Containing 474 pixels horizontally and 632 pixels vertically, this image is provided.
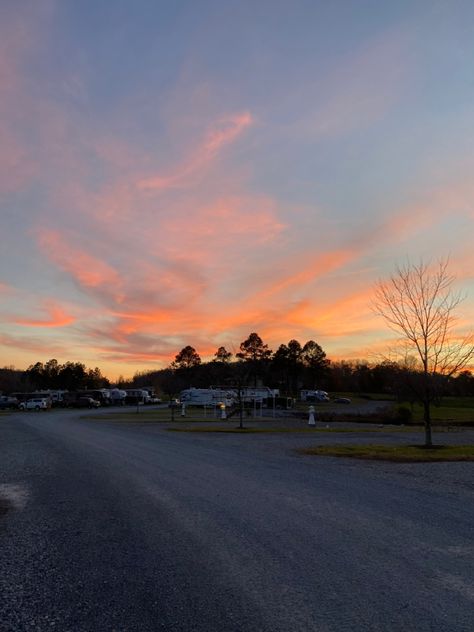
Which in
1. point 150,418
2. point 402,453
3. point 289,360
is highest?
point 289,360

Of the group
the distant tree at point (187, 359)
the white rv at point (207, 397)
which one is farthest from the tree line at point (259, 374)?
the white rv at point (207, 397)

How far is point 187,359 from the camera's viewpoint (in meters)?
145

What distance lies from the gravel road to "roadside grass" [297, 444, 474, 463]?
3948 millimetres

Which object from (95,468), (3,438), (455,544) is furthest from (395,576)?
(3,438)

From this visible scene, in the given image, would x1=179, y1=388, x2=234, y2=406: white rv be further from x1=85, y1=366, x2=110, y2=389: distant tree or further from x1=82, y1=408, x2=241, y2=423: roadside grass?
x1=85, y1=366, x2=110, y2=389: distant tree

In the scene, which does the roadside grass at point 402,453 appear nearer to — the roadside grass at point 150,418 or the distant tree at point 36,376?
the roadside grass at point 150,418

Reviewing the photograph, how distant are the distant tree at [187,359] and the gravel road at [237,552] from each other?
435 ft

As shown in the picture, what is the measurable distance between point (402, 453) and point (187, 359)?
425ft

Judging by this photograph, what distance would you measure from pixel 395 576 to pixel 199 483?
19.8 feet

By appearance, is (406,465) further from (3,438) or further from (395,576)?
(3,438)

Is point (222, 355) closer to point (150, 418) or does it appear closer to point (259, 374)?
point (259, 374)

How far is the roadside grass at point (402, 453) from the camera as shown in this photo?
15867mm

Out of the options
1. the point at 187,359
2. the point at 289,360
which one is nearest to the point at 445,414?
the point at 289,360

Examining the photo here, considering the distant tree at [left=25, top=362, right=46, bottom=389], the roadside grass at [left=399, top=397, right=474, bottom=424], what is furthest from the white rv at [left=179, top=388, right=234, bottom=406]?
the distant tree at [left=25, top=362, right=46, bottom=389]
